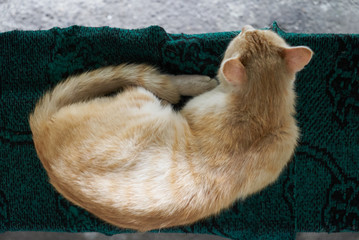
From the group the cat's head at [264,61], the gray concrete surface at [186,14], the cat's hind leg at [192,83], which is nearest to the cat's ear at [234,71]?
the cat's head at [264,61]

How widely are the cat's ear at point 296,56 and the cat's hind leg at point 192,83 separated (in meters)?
0.39

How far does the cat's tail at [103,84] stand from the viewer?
54.9 inches

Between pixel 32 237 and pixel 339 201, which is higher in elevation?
pixel 339 201

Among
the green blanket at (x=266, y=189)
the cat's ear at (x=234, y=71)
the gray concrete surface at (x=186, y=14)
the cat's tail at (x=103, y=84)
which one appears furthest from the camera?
the gray concrete surface at (x=186, y=14)

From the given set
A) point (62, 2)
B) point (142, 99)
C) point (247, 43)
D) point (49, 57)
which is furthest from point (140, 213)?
point (62, 2)

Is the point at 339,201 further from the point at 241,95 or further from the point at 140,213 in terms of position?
the point at 140,213

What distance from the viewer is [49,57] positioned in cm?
155

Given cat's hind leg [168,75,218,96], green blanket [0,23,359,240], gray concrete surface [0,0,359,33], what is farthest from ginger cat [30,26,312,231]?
gray concrete surface [0,0,359,33]

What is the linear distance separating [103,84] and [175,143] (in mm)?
434

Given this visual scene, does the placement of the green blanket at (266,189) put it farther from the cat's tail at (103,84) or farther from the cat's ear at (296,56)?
the cat's ear at (296,56)

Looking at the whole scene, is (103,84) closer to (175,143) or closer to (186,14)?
(175,143)

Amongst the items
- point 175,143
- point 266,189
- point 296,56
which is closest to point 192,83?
point 175,143

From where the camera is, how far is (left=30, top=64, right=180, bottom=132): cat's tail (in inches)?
54.9

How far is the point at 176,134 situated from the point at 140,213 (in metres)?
0.35
